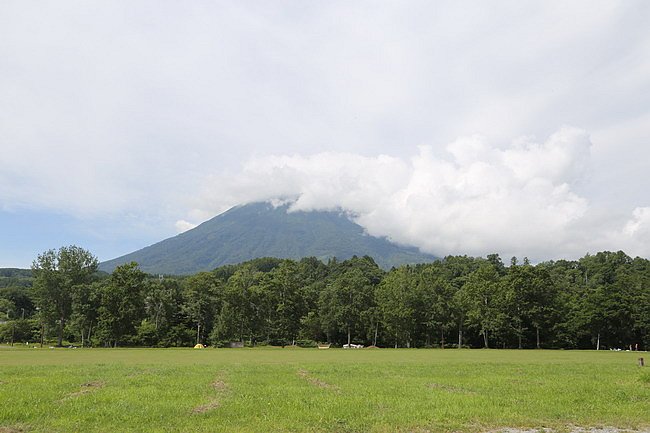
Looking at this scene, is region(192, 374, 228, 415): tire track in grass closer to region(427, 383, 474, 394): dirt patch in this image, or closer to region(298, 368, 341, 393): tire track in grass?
region(298, 368, 341, 393): tire track in grass

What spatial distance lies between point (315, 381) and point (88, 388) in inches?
390

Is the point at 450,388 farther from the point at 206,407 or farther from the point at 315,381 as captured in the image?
the point at 206,407

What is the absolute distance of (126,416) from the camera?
44.7ft

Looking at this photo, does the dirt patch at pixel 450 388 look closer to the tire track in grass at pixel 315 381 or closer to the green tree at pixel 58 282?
the tire track in grass at pixel 315 381

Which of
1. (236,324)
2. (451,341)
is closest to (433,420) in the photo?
(236,324)

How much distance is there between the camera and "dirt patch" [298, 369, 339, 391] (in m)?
20.5

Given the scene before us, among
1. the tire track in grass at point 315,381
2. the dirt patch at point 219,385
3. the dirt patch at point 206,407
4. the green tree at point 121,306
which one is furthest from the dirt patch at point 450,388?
the green tree at point 121,306

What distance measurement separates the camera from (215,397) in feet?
56.9

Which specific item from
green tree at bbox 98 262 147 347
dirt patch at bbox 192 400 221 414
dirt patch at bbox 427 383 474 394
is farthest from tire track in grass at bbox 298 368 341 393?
green tree at bbox 98 262 147 347

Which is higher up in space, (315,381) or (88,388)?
(88,388)

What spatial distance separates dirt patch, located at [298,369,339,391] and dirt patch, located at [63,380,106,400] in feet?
30.1

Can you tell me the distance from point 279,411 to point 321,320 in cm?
8309

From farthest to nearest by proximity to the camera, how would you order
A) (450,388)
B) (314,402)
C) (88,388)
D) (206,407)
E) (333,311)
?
(333,311), (450,388), (88,388), (314,402), (206,407)

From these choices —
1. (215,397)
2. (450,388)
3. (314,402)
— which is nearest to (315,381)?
(450,388)
